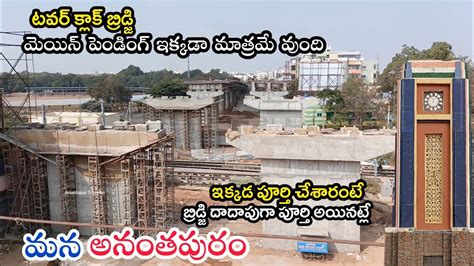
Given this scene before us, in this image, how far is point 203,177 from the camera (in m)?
32.2

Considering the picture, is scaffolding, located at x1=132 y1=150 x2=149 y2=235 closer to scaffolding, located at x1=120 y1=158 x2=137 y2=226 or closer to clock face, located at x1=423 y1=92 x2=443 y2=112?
scaffolding, located at x1=120 y1=158 x2=137 y2=226

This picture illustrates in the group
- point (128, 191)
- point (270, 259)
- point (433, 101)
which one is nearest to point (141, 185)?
point (128, 191)

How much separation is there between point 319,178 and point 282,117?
24517 millimetres

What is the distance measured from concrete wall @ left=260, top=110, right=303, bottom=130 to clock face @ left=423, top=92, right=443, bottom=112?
34404mm

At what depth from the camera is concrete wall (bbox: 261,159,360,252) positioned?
19.9 metres

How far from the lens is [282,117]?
4444 centimetres

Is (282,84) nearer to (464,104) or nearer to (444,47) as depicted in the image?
(444,47)

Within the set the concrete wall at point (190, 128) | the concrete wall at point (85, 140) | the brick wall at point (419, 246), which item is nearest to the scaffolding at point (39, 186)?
the concrete wall at point (85, 140)

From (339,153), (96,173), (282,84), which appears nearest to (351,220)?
(339,153)

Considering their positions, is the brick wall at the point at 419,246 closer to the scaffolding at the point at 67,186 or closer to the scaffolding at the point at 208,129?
the scaffolding at the point at 67,186

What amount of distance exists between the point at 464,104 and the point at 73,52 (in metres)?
12.8

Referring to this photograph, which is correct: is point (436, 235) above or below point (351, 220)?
above

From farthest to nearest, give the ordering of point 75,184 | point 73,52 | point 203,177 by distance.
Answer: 1. point 203,177
2. point 75,184
3. point 73,52

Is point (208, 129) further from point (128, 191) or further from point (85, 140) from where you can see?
point (85, 140)
